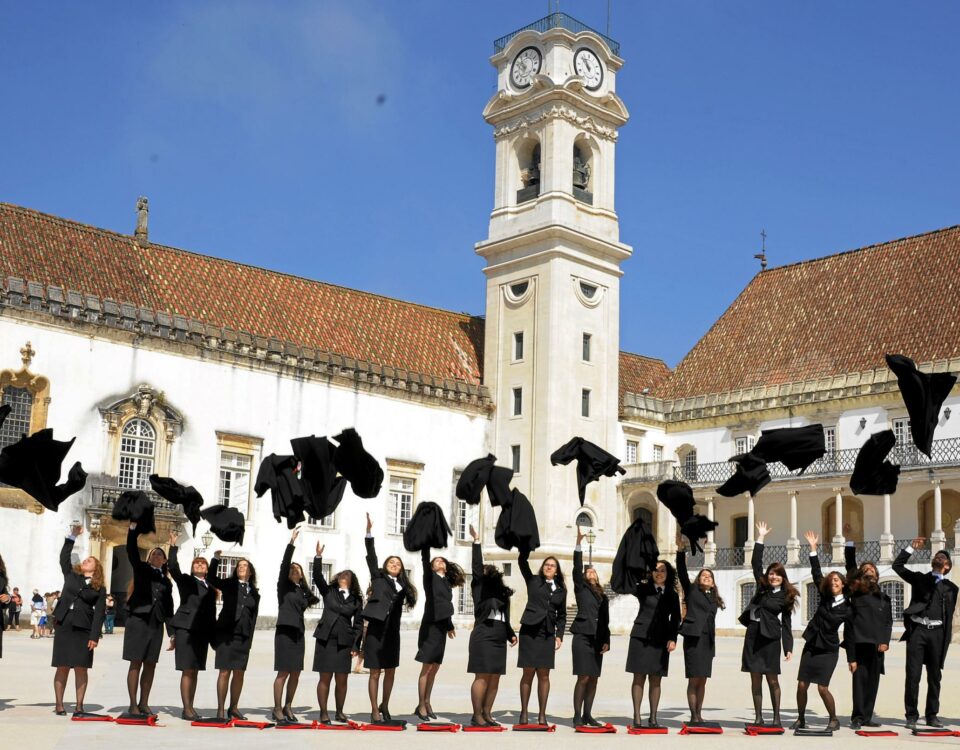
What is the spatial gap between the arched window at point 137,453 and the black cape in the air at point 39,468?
22425 mm

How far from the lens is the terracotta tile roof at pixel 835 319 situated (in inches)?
1688

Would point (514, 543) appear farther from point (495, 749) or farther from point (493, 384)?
point (493, 384)

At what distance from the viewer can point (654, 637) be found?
12.4 m

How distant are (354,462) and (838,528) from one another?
1175 inches

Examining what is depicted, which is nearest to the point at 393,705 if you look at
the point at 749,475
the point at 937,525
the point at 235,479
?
the point at 749,475

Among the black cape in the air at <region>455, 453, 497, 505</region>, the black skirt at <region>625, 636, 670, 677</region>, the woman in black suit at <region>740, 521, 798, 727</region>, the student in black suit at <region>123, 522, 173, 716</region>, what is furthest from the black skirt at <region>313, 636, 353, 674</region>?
the woman in black suit at <region>740, 521, 798, 727</region>

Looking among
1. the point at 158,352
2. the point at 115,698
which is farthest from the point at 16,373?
the point at 115,698

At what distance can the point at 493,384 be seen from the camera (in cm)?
4494

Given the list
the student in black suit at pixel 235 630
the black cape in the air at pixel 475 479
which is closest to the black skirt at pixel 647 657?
the black cape in the air at pixel 475 479

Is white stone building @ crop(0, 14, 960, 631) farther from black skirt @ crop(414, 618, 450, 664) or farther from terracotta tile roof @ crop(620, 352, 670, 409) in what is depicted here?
black skirt @ crop(414, 618, 450, 664)

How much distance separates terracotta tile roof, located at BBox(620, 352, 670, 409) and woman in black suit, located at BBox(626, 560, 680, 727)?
36.0 meters

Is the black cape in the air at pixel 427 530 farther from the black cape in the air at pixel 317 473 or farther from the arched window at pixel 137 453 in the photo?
the arched window at pixel 137 453

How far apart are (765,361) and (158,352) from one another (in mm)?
23094

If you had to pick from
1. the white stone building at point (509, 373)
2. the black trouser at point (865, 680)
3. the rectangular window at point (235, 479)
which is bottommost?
the black trouser at point (865, 680)
